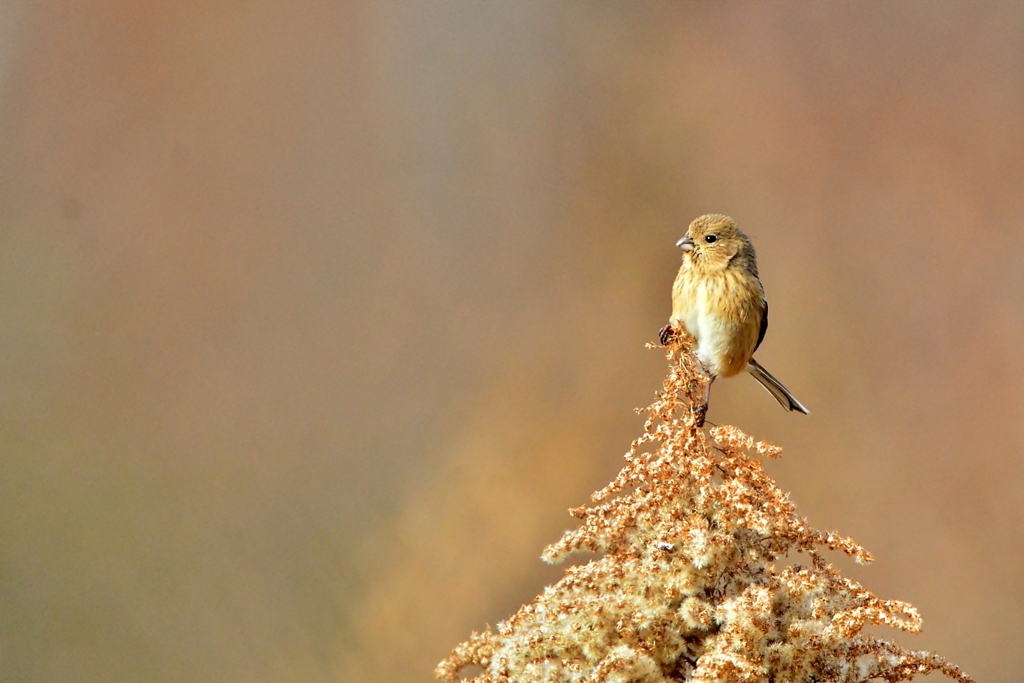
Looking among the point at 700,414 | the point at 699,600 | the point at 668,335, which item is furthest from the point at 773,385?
the point at 699,600

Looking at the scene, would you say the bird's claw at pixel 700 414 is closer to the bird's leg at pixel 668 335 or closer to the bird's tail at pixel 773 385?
the bird's leg at pixel 668 335

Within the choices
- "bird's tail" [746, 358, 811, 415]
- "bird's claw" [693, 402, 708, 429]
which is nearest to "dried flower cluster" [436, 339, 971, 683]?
"bird's claw" [693, 402, 708, 429]

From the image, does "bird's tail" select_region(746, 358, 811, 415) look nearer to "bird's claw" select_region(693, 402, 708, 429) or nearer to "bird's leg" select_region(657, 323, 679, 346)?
"bird's leg" select_region(657, 323, 679, 346)

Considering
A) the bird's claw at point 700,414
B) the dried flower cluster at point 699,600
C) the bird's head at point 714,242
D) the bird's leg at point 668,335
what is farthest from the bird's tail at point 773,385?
the dried flower cluster at point 699,600

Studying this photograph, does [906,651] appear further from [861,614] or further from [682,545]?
[682,545]

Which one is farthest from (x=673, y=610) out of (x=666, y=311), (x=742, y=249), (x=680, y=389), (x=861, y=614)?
(x=666, y=311)

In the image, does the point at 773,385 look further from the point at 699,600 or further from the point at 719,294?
the point at 699,600

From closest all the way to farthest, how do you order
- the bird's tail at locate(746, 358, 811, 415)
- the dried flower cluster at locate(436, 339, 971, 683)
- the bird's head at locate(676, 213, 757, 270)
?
the dried flower cluster at locate(436, 339, 971, 683) → the bird's head at locate(676, 213, 757, 270) → the bird's tail at locate(746, 358, 811, 415)
